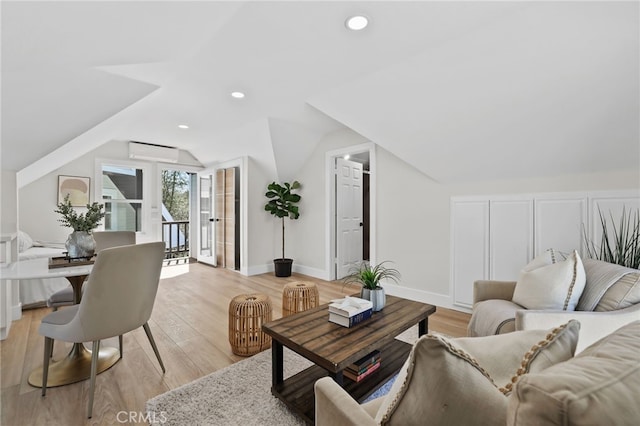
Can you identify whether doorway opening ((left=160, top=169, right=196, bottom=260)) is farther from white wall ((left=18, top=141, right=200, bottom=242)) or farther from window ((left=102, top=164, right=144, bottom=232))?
white wall ((left=18, top=141, right=200, bottom=242))

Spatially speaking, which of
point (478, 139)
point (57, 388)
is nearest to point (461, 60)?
point (478, 139)

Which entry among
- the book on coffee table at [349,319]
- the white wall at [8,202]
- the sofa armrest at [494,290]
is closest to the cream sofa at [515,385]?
the book on coffee table at [349,319]

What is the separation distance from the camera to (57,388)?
5.67 feet

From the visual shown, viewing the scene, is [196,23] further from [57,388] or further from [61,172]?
[61,172]

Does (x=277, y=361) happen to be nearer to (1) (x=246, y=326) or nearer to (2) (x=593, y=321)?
(1) (x=246, y=326)

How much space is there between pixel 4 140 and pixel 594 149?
4.65m

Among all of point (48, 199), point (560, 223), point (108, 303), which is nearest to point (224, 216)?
point (48, 199)

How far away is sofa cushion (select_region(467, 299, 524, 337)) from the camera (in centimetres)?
159

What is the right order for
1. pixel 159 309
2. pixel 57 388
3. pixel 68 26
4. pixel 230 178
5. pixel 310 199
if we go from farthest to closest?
pixel 230 178 < pixel 310 199 < pixel 159 309 < pixel 57 388 < pixel 68 26

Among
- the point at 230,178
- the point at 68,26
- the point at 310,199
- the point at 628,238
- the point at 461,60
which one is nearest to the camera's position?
the point at 68,26

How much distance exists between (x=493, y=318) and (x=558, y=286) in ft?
1.31

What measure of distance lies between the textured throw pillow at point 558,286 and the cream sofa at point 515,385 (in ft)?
3.84

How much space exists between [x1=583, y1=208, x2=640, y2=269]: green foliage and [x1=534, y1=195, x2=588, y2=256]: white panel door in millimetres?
86

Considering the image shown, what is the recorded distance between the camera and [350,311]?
5.14 ft
